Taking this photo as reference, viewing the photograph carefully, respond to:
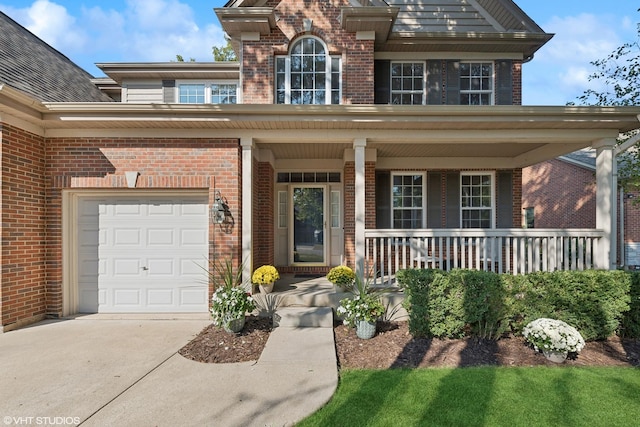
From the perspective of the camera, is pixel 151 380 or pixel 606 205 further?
pixel 606 205

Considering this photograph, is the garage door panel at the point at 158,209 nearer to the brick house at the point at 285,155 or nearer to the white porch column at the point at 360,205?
the brick house at the point at 285,155

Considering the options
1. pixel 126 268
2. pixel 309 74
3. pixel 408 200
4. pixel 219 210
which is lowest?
pixel 126 268

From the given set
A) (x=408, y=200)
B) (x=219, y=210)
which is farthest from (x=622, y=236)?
(x=219, y=210)

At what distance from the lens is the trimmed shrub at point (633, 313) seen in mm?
4832

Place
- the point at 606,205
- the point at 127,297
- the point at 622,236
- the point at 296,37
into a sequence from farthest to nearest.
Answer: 1. the point at 622,236
2. the point at 296,37
3. the point at 127,297
4. the point at 606,205

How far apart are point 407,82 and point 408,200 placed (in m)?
2.99

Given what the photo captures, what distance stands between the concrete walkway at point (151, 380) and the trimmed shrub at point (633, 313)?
172 inches

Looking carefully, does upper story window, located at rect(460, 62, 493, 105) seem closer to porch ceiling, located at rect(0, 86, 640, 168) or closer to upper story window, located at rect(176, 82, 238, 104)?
porch ceiling, located at rect(0, 86, 640, 168)

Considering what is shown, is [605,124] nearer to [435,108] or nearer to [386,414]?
[435,108]

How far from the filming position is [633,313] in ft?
16.1

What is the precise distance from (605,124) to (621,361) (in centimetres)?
402

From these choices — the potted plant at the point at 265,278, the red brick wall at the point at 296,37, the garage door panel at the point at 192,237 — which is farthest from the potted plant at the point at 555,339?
the red brick wall at the point at 296,37

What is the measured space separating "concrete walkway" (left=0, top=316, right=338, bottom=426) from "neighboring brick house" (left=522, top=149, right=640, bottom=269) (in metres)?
12.4

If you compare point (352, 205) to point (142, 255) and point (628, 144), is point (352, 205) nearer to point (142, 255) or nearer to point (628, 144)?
point (142, 255)
